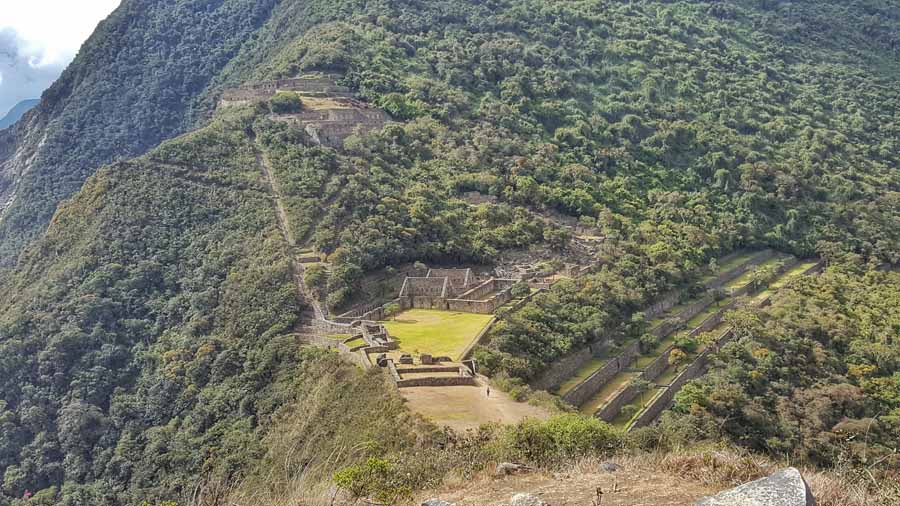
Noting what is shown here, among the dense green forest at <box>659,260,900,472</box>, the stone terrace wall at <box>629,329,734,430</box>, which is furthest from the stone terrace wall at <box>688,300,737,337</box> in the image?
the dense green forest at <box>659,260,900,472</box>

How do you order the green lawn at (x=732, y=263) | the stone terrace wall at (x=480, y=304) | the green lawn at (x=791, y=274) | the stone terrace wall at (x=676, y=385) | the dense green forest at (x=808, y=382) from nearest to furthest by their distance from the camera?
the dense green forest at (x=808, y=382), the stone terrace wall at (x=676, y=385), the stone terrace wall at (x=480, y=304), the green lawn at (x=732, y=263), the green lawn at (x=791, y=274)

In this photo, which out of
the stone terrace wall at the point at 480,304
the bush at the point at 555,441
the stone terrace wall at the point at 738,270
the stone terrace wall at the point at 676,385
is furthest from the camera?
the stone terrace wall at the point at 738,270

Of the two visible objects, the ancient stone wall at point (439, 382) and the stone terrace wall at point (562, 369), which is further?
the stone terrace wall at point (562, 369)

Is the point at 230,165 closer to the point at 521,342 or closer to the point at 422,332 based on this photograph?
the point at 422,332

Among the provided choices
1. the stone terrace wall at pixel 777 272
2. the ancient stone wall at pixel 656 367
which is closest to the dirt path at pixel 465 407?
the ancient stone wall at pixel 656 367

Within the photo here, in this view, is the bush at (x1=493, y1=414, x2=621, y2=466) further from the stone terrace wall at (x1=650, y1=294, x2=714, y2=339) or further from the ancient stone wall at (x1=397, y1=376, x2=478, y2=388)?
the stone terrace wall at (x1=650, y1=294, x2=714, y2=339)

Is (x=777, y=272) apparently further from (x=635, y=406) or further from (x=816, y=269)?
(x=635, y=406)

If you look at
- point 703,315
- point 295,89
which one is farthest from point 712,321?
point 295,89

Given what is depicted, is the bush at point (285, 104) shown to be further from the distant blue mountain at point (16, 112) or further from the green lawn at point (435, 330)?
the distant blue mountain at point (16, 112)
